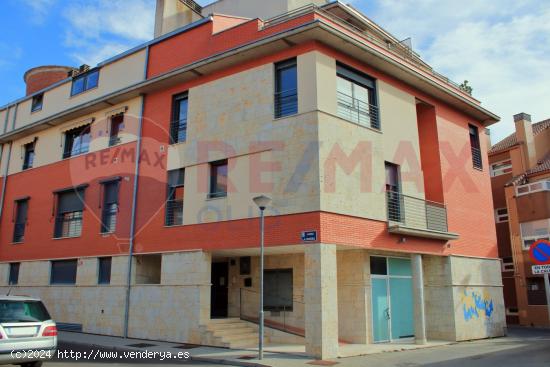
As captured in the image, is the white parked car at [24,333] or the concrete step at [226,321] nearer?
the white parked car at [24,333]

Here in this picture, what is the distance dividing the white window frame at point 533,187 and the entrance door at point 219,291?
19.6 m

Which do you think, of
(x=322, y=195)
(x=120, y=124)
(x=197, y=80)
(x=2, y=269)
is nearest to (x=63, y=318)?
(x=2, y=269)

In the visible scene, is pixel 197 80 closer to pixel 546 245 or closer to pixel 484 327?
pixel 546 245

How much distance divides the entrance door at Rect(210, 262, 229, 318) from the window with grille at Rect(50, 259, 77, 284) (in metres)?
5.94

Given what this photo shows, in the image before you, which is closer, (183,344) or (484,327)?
(183,344)

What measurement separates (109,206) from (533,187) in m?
23.3

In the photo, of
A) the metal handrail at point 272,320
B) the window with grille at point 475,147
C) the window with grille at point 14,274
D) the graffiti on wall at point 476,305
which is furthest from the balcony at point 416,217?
the window with grille at point 14,274

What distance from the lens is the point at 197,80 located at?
677 inches

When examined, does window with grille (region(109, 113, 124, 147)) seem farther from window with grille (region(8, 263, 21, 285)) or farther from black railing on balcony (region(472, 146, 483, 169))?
black railing on balcony (region(472, 146, 483, 169))

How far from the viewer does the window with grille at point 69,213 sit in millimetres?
20000

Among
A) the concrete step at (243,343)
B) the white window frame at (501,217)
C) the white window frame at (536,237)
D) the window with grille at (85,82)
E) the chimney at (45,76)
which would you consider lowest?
the concrete step at (243,343)

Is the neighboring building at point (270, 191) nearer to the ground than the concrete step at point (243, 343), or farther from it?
farther from it

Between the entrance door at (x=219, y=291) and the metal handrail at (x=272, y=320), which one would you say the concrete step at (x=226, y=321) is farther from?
the entrance door at (x=219, y=291)

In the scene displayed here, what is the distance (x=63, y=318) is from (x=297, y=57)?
1351 cm
